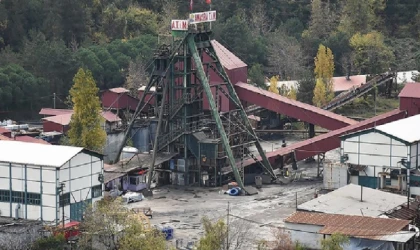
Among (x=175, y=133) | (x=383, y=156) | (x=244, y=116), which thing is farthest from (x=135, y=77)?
(x=383, y=156)

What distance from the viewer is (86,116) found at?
58344 millimetres

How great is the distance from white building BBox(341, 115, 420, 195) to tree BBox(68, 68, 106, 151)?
11985mm

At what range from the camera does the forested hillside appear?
75750mm

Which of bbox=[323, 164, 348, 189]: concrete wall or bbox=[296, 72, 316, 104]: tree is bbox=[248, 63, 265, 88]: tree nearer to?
bbox=[296, 72, 316, 104]: tree

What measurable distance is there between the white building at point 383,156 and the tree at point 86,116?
1199cm

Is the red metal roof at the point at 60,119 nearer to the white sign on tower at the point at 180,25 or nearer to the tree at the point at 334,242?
the white sign on tower at the point at 180,25

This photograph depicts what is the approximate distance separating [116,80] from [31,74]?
754cm

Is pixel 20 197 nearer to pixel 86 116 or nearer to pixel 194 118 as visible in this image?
pixel 86 116

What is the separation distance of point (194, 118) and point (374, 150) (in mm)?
10044

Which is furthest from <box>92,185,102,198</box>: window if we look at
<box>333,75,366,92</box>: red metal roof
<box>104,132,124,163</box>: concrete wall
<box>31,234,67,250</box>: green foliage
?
<box>333,75,366,92</box>: red metal roof

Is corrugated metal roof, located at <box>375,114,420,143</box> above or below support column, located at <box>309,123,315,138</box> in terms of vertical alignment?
above

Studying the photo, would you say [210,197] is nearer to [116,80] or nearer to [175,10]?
[116,80]

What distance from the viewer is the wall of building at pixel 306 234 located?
45.5m

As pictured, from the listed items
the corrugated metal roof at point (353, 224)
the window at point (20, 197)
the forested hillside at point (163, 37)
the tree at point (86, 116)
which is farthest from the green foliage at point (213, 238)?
the forested hillside at point (163, 37)
